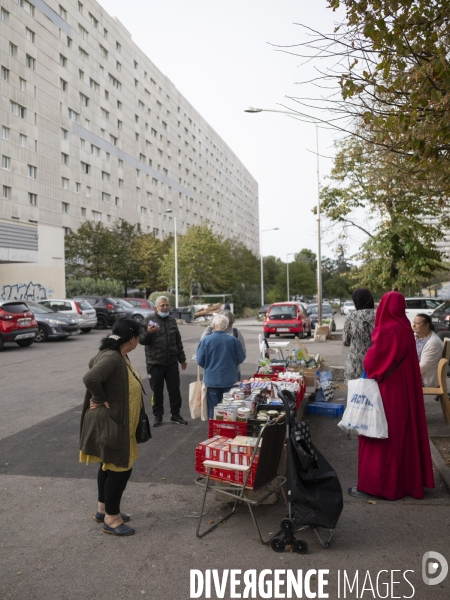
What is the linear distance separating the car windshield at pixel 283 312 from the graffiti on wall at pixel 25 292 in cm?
1846

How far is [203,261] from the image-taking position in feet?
164

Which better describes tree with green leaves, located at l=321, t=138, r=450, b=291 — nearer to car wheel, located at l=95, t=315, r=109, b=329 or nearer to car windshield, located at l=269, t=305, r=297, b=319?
car windshield, located at l=269, t=305, r=297, b=319

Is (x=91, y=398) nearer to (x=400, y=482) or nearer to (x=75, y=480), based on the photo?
(x=75, y=480)

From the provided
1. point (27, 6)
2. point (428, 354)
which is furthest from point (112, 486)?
point (27, 6)

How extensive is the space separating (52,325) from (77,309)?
8.35ft

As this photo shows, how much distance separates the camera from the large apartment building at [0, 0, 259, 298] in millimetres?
40062

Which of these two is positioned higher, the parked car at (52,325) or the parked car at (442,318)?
the parked car at (442,318)

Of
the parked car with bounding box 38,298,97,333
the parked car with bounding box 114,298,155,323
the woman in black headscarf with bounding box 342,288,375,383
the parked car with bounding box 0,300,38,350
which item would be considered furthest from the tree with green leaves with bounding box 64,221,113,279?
the woman in black headscarf with bounding box 342,288,375,383

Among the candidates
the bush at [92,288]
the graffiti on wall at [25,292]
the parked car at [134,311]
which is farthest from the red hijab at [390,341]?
the bush at [92,288]

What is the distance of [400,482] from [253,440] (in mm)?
1460

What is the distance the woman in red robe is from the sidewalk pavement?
161 mm

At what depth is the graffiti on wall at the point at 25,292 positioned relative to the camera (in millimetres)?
35156

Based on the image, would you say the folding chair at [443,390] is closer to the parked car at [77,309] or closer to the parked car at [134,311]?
the parked car at [77,309]

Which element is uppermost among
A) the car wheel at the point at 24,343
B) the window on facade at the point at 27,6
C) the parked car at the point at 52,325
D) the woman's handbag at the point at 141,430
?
the window on facade at the point at 27,6
